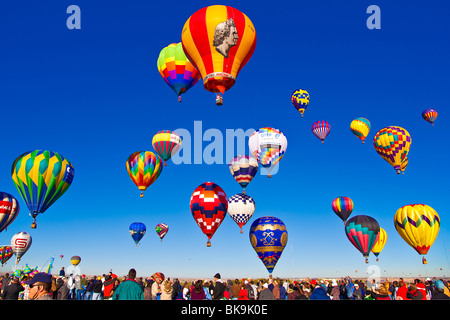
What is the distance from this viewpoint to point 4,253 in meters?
34.9

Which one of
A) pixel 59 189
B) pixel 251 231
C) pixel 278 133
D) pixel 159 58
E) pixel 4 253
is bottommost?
pixel 4 253

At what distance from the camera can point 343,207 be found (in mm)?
30750

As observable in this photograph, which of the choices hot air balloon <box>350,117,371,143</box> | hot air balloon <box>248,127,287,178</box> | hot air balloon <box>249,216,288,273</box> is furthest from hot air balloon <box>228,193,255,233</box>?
hot air balloon <box>350,117,371,143</box>

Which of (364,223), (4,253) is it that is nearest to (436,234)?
(364,223)

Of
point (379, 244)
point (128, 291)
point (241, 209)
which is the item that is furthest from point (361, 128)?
point (128, 291)

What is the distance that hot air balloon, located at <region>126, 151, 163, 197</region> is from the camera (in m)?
22.4

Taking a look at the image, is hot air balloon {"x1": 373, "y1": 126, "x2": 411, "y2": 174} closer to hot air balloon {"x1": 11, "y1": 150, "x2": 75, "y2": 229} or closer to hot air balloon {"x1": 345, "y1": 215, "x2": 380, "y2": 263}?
hot air balloon {"x1": 345, "y1": 215, "x2": 380, "y2": 263}

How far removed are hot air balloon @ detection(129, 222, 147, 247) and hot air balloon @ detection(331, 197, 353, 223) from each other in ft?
61.4

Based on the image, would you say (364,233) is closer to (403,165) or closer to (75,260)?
(403,165)

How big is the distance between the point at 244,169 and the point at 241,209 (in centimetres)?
278
